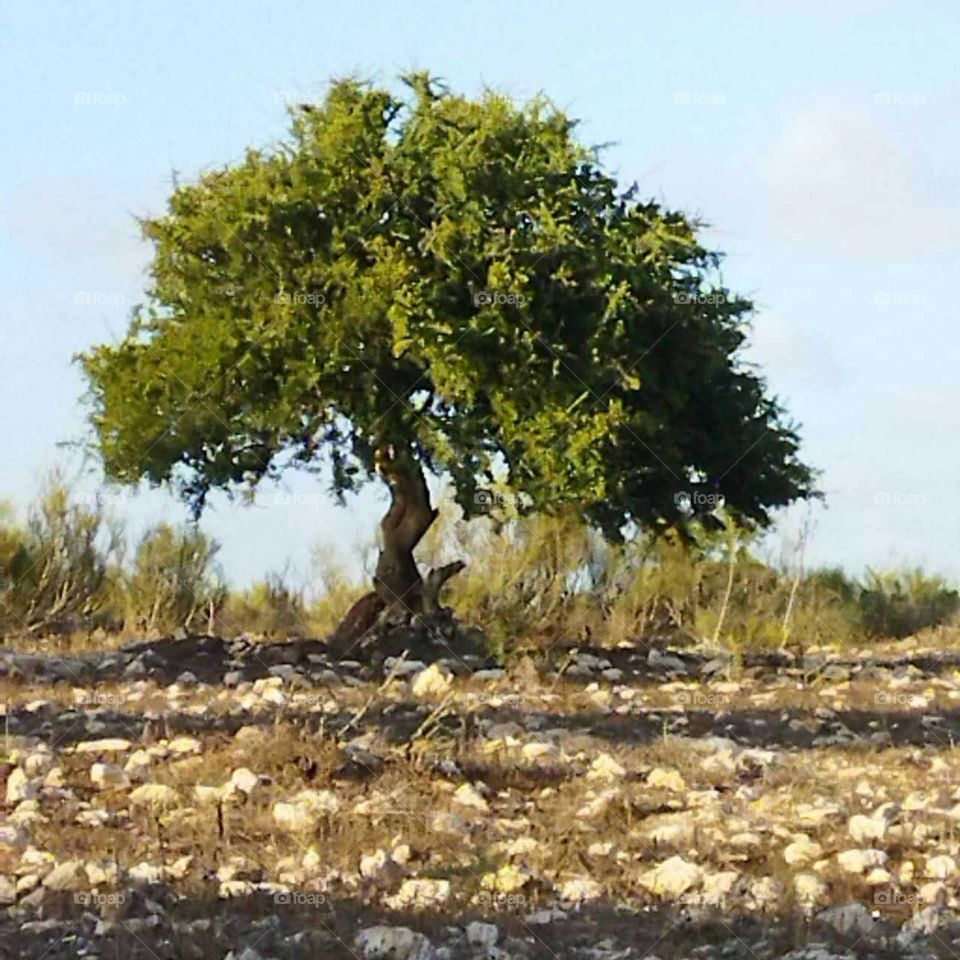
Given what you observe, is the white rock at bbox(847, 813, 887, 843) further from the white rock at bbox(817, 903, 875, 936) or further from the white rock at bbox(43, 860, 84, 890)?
the white rock at bbox(43, 860, 84, 890)

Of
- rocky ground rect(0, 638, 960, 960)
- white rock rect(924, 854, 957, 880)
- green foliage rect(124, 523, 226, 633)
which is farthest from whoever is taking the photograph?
green foliage rect(124, 523, 226, 633)

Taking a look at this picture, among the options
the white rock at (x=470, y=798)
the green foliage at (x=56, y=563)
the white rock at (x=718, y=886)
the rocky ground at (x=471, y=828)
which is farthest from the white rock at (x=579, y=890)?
the green foliage at (x=56, y=563)

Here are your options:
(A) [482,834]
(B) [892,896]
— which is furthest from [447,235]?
(B) [892,896]

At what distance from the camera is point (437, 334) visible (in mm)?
17906

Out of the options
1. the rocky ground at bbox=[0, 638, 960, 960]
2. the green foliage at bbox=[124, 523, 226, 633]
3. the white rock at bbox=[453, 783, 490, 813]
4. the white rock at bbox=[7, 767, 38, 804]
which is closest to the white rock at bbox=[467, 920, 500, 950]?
the rocky ground at bbox=[0, 638, 960, 960]

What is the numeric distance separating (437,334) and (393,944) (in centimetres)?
1121

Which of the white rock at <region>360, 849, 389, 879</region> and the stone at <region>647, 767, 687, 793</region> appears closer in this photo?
the white rock at <region>360, 849, 389, 879</region>

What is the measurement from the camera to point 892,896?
26.9ft

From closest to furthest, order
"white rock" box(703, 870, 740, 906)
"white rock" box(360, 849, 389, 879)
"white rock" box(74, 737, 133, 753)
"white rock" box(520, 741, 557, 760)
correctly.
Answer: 1. "white rock" box(703, 870, 740, 906)
2. "white rock" box(360, 849, 389, 879)
3. "white rock" box(74, 737, 133, 753)
4. "white rock" box(520, 741, 557, 760)

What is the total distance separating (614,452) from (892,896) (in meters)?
10.8

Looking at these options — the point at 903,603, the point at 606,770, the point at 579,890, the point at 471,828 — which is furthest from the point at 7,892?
the point at 903,603

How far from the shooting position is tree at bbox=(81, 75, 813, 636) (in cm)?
1819

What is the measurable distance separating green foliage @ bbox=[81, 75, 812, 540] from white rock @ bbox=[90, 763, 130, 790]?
323 inches

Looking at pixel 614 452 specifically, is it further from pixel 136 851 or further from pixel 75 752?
pixel 136 851
